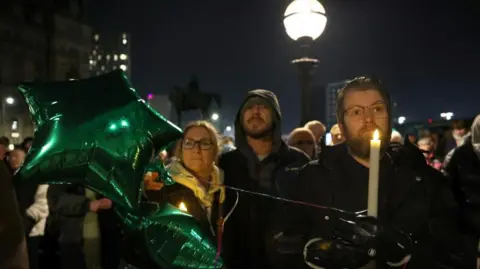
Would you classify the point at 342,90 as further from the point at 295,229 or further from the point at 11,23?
the point at 11,23

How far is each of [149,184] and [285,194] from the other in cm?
115

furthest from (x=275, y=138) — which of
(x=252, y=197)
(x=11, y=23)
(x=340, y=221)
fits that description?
(x=11, y=23)

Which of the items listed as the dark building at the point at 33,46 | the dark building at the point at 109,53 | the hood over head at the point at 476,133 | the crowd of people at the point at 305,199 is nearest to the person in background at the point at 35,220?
the crowd of people at the point at 305,199

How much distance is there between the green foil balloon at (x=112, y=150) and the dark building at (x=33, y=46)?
42902mm

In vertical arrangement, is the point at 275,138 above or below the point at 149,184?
above

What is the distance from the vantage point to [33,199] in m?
5.69

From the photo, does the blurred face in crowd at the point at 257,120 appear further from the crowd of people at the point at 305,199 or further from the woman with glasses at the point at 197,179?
the woman with glasses at the point at 197,179

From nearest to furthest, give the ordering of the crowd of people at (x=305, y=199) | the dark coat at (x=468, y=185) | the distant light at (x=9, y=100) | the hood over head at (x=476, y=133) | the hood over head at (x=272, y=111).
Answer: the crowd of people at (x=305, y=199), the dark coat at (x=468, y=185), the hood over head at (x=476, y=133), the hood over head at (x=272, y=111), the distant light at (x=9, y=100)

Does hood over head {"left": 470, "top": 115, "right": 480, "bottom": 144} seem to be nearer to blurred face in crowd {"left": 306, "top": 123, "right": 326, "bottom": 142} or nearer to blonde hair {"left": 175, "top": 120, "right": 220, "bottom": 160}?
blonde hair {"left": 175, "top": 120, "right": 220, "bottom": 160}

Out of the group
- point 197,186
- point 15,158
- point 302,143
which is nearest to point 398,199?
point 197,186

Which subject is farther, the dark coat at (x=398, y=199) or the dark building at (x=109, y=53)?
the dark building at (x=109, y=53)

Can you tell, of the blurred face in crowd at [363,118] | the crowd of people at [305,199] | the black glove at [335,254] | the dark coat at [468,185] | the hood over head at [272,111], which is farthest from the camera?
the hood over head at [272,111]

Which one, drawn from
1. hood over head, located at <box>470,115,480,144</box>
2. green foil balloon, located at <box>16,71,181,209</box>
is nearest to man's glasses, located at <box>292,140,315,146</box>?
hood over head, located at <box>470,115,480,144</box>

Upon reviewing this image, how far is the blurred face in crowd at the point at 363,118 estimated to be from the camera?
80.2 inches
